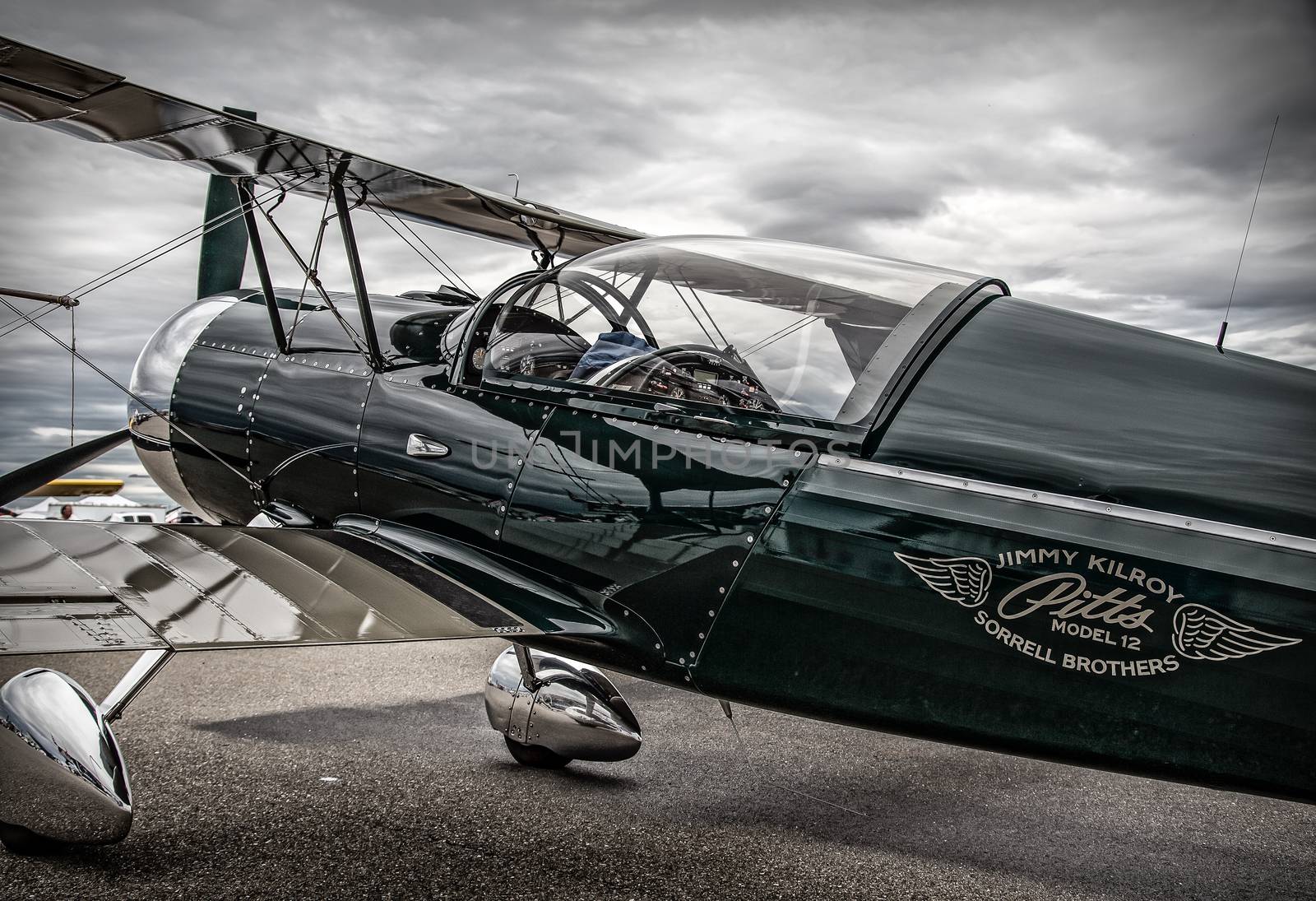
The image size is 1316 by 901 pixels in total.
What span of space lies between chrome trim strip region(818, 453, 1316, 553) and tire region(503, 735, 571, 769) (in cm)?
218

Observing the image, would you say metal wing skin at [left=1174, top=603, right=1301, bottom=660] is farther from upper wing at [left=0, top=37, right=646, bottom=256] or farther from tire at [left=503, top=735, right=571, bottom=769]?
upper wing at [left=0, top=37, right=646, bottom=256]

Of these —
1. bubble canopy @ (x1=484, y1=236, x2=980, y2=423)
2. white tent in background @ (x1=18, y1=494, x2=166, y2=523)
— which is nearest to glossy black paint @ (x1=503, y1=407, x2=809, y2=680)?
bubble canopy @ (x1=484, y1=236, x2=980, y2=423)

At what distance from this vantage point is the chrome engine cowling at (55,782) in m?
2.81

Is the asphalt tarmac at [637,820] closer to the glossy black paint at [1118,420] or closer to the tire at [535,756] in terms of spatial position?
the tire at [535,756]

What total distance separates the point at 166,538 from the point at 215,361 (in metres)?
1.64

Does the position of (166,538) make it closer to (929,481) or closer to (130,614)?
(130,614)

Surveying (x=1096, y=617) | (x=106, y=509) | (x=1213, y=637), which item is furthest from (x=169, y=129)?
(x=106, y=509)

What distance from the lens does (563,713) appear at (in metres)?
4.02

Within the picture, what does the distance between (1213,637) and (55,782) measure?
3214mm

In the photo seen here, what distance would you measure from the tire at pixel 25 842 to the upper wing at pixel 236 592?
0.74 metres

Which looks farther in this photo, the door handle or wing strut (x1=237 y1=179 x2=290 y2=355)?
wing strut (x1=237 y1=179 x2=290 y2=355)

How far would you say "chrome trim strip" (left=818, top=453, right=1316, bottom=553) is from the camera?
7.17ft

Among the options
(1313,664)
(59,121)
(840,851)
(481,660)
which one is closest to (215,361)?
(59,121)

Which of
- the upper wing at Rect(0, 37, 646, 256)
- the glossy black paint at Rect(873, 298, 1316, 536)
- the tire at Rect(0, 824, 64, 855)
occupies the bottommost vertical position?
the tire at Rect(0, 824, 64, 855)
